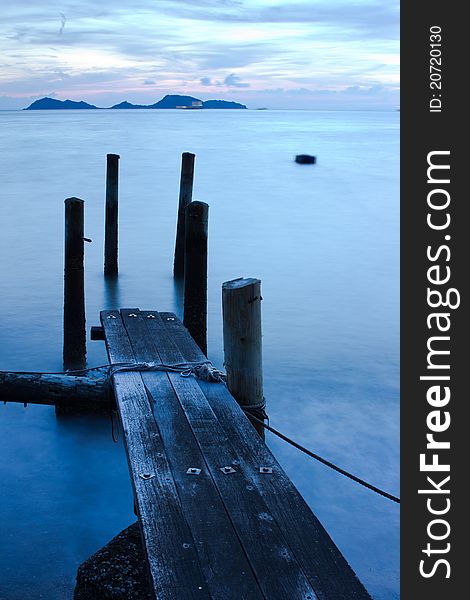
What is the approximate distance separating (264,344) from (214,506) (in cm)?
693

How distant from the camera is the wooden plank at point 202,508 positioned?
102 inches

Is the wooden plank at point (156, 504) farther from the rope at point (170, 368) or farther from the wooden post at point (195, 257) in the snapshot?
the wooden post at point (195, 257)

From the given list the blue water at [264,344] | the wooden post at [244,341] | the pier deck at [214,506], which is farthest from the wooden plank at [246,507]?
the blue water at [264,344]

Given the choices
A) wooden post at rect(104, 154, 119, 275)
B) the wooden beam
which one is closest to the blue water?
wooden post at rect(104, 154, 119, 275)

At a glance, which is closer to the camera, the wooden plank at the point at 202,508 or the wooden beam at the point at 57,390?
the wooden plank at the point at 202,508

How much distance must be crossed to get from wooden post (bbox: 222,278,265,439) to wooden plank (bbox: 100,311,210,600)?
1.79ft

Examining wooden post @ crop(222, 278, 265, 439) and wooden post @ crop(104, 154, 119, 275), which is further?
wooden post @ crop(104, 154, 119, 275)

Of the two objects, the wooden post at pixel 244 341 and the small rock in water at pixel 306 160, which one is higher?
the small rock in water at pixel 306 160

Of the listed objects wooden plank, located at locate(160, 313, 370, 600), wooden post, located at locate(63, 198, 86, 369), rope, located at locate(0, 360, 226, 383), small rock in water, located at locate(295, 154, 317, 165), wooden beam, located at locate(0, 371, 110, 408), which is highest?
small rock in water, located at locate(295, 154, 317, 165)

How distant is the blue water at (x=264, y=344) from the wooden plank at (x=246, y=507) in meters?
1.62

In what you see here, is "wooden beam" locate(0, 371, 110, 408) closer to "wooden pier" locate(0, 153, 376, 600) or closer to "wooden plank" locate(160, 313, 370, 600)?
"wooden pier" locate(0, 153, 376, 600)

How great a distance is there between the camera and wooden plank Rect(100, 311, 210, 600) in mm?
2568

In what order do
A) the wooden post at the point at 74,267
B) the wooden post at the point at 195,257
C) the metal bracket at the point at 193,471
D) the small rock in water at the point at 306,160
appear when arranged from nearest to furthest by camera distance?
the metal bracket at the point at 193,471 < the wooden post at the point at 195,257 < the wooden post at the point at 74,267 < the small rock in water at the point at 306,160

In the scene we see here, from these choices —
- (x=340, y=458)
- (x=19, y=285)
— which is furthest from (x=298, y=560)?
(x=19, y=285)
